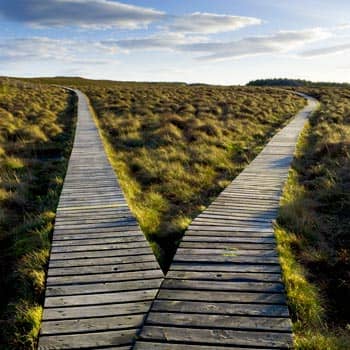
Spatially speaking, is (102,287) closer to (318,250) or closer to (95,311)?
(95,311)

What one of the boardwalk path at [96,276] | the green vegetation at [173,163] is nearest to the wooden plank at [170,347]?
the boardwalk path at [96,276]

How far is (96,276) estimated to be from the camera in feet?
15.7

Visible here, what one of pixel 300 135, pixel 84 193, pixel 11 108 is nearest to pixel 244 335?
pixel 84 193

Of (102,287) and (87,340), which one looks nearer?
(87,340)

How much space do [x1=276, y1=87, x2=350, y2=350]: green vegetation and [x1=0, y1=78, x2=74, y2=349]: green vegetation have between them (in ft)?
8.82

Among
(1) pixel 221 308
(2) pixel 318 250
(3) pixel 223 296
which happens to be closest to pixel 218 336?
(1) pixel 221 308

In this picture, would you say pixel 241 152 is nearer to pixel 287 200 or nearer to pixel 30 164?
pixel 287 200

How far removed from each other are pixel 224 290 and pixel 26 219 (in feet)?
15.8

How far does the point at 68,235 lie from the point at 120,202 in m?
1.65

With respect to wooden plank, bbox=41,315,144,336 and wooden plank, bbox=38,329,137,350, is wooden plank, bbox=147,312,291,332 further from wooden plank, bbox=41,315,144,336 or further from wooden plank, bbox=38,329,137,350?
wooden plank, bbox=38,329,137,350

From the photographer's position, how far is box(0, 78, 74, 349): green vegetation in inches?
160

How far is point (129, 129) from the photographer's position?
59.0 ft

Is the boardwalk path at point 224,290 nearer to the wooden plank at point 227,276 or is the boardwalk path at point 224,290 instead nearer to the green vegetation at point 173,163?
the wooden plank at point 227,276

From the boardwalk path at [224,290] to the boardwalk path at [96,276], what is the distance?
246 millimetres
